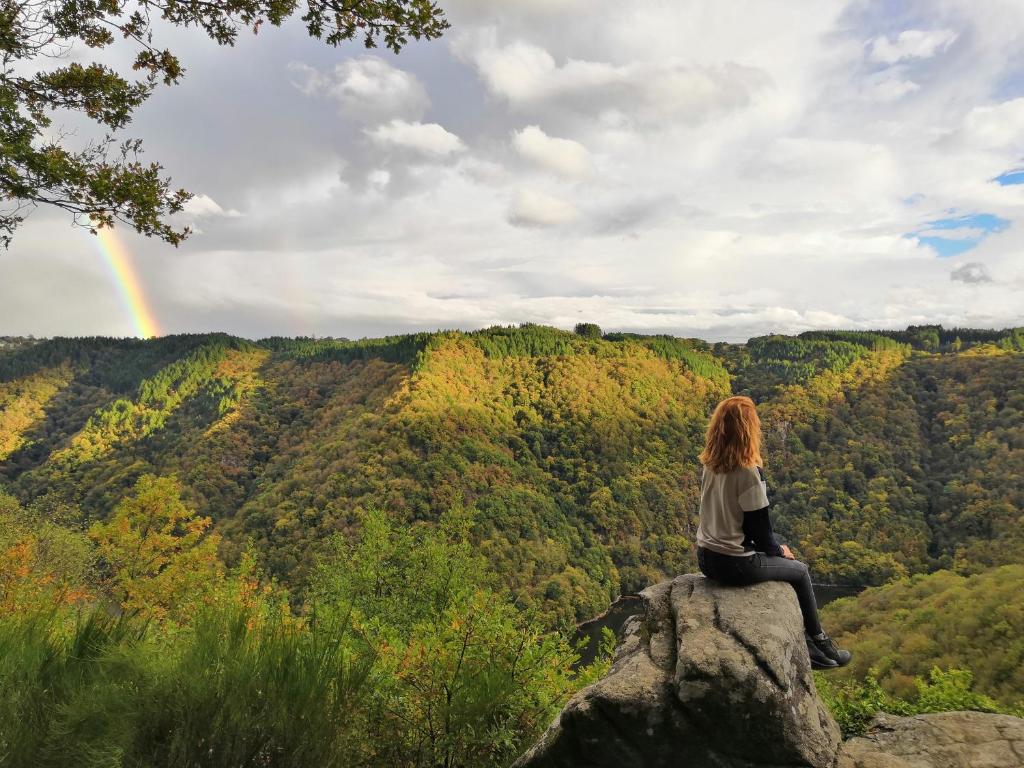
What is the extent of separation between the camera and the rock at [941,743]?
4.17m

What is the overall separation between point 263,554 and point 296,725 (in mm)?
75223

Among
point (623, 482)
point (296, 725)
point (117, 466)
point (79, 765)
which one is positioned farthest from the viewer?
point (623, 482)

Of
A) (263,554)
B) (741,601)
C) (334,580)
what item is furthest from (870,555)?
(741,601)

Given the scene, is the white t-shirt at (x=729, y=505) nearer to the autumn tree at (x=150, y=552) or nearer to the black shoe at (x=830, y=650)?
the black shoe at (x=830, y=650)

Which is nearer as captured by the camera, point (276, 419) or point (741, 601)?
point (741, 601)

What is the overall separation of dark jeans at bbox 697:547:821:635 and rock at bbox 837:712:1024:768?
1.04 meters

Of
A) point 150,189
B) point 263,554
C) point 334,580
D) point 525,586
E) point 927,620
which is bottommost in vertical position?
point 525,586

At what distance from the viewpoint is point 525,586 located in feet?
246

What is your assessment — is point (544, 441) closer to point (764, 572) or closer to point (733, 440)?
point (764, 572)

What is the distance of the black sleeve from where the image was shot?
4727mm

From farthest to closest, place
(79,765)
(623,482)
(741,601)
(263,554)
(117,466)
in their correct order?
(623,482), (117,466), (263,554), (741,601), (79,765)

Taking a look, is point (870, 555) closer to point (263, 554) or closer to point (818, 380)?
point (818, 380)

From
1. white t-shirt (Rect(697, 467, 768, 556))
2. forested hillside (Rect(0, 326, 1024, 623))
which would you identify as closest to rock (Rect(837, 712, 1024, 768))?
white t-shirt (Rect(697, 467, 768, 556))

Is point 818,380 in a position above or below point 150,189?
below
